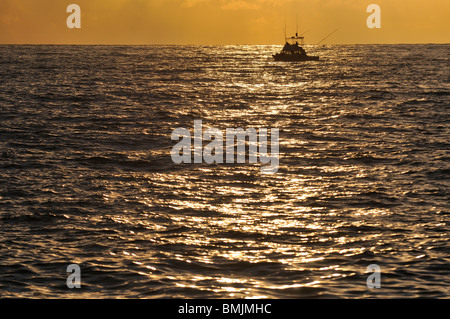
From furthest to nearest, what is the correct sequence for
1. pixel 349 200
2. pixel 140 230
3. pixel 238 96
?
pixel 238 96 < pixel 349 200 < pixel 140 230

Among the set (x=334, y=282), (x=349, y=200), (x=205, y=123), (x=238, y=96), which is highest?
(x=238, y=96)

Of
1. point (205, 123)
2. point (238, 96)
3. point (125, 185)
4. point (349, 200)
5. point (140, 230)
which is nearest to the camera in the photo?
point (140, 230)

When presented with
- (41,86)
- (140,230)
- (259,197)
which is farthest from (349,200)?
(41,86)

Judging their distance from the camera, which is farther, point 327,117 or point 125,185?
point 327,117

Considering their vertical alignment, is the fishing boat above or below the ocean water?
above

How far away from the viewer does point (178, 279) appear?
1620 cm

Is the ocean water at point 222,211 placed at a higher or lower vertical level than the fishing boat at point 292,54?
lower

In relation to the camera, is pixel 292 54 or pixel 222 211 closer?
pixel 222 211

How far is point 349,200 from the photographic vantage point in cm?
2478

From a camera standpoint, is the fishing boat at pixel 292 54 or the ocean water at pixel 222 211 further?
the fishing boat at pixel 292 54

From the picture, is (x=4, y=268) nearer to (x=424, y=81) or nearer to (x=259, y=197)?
(x=259, y=197)

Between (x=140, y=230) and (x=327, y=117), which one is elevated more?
(x=327, y=117)

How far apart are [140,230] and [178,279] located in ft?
15.4

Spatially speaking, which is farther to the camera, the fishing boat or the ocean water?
the fishing boat
